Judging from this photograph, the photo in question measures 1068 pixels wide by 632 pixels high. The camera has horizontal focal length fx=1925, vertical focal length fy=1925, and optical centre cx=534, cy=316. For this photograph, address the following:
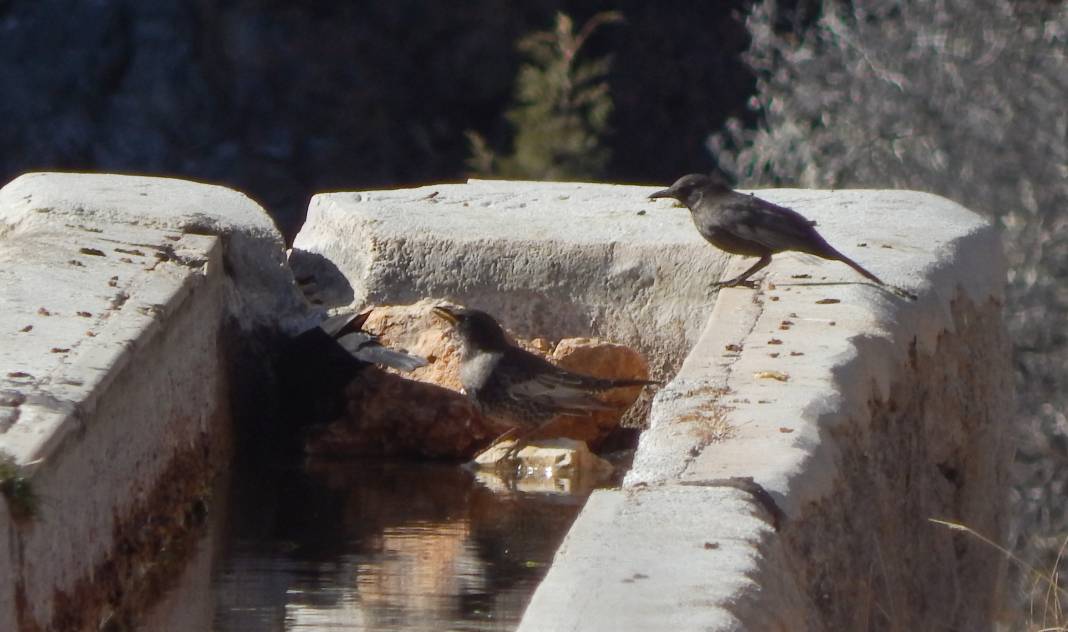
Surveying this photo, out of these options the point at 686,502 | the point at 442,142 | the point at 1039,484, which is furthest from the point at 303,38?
the point at 686,502

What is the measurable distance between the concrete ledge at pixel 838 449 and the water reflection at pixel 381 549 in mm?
522

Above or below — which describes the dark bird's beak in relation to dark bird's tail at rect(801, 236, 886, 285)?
below

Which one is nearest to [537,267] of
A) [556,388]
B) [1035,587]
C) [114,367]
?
[556,388]

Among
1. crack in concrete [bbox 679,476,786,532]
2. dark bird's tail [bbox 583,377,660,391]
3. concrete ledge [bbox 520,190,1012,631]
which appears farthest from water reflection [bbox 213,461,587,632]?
crack in concrete [bbox 679,476,786,532]

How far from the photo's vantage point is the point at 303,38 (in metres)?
13.7

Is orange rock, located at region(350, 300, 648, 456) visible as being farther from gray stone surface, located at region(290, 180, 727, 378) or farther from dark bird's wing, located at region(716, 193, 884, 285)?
dark bird's wing, located at region(716, 193, 884, 285)

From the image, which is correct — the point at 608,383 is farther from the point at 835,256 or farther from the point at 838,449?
the point at 838,449

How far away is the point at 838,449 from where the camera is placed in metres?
3.16

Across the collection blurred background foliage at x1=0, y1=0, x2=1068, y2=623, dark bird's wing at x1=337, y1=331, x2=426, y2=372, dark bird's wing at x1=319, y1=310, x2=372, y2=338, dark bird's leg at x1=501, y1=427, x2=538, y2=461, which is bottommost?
dark bird's leg at x1=501, y1=427, x2=538, y2=461

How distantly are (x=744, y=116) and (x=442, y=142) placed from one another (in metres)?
2.14

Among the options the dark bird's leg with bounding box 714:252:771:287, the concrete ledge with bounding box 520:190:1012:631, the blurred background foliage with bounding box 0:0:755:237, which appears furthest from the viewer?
the blurred background foliage with bounding box 0:0:755:237

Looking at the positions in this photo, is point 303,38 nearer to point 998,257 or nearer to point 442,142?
point 442,142

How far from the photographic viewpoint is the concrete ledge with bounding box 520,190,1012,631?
249 cm

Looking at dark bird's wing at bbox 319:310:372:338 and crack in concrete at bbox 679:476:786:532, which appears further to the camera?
dark bird's wing at bbox 319:310:372:338
